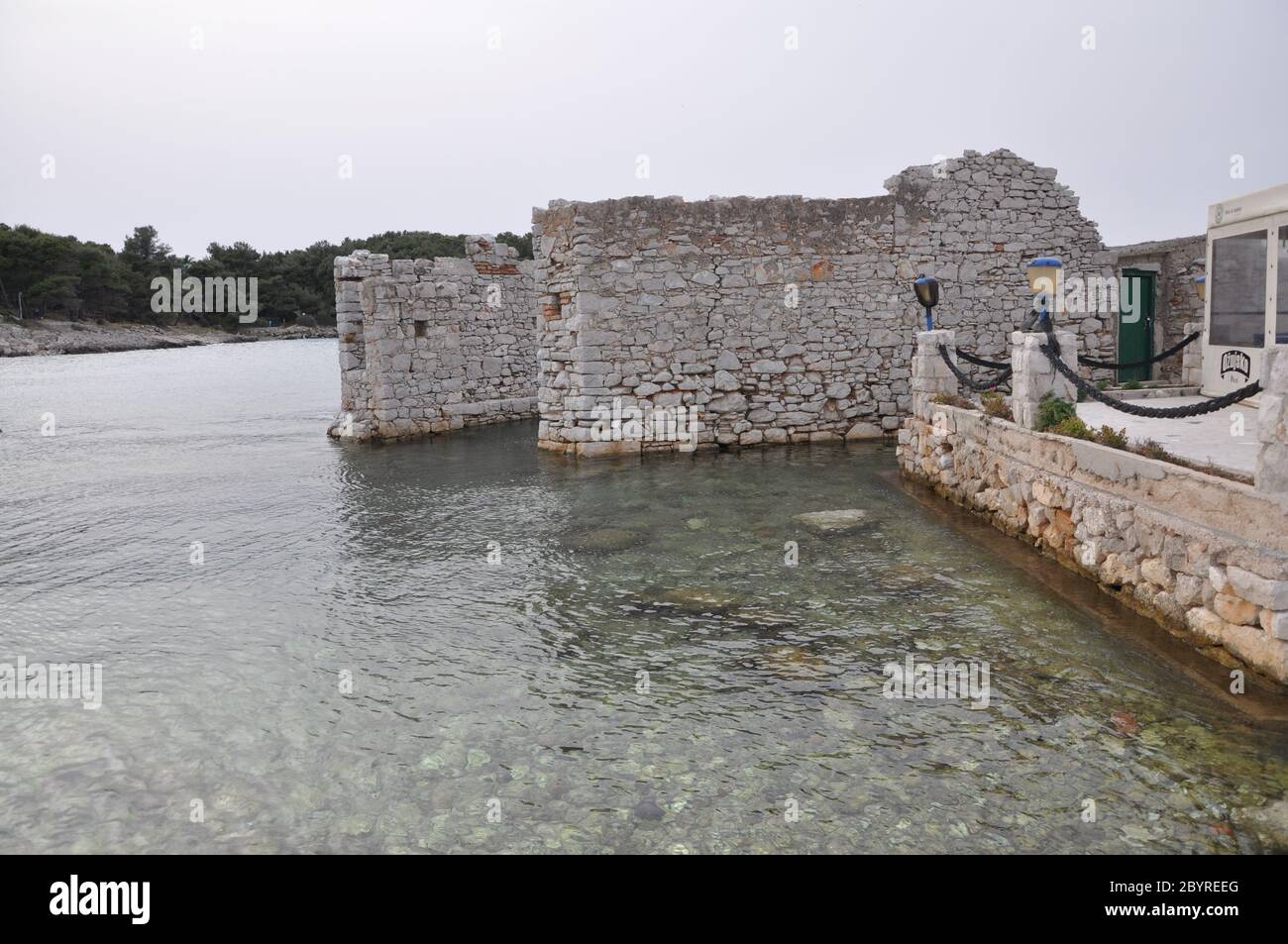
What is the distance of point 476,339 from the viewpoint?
1741 centimetres

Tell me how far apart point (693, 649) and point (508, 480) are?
21.4ft

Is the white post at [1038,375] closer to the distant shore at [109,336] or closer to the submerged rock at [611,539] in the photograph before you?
the submerged rock at [611,539]

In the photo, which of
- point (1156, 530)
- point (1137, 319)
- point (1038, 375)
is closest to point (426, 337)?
point (1038, 375)

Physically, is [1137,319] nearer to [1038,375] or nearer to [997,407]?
[997,407]

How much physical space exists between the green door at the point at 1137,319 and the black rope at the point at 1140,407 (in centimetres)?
887

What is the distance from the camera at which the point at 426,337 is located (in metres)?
16.5

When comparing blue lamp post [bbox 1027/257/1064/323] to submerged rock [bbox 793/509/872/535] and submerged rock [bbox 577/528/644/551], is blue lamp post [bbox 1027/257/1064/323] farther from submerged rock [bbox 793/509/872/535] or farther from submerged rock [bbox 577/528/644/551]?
submerged rock [bbox 577/528/644/551]

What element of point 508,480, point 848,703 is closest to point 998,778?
point 848,703

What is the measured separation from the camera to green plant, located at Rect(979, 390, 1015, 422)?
9.13 meters

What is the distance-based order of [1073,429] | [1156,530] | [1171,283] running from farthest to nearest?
[1171,283] < [1073,429] < [1156,530]

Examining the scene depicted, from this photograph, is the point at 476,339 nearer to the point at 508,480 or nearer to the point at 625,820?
the point at 508,480

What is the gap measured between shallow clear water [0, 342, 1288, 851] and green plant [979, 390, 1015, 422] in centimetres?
121

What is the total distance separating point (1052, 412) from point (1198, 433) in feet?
4.16

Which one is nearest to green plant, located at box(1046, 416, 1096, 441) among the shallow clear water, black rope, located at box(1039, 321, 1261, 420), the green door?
black rope, located at box(1039, 321, 1261, 420)
